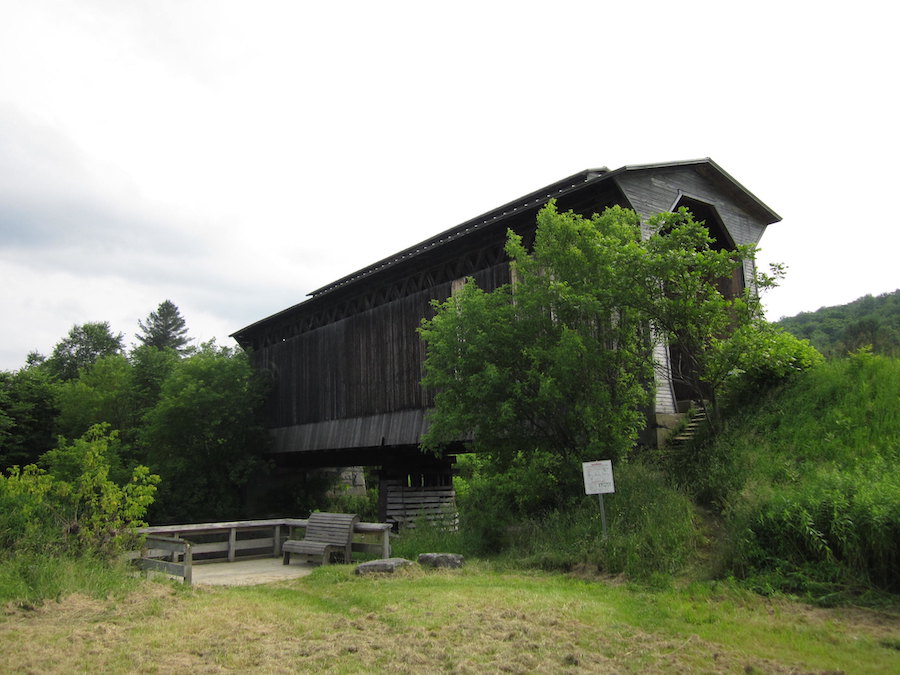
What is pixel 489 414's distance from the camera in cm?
1086

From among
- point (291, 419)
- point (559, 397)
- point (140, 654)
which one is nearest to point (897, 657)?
point (140, 654)

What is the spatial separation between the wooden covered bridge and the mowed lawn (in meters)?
6.63

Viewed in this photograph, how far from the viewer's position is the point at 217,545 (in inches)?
453

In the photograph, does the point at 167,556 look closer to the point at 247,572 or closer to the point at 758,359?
the point at 247,572

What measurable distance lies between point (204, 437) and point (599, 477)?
18.5m

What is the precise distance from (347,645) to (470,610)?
53.8 inches

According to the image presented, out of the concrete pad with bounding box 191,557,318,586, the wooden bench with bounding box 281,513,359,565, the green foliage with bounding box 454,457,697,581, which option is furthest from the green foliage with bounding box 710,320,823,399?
the concrete pad with bounding box 191,557,318,586

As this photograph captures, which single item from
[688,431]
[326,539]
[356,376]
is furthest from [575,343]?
[356,376]

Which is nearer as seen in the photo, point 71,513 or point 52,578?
point 52,578

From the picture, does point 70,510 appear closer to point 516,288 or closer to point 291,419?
point 516,288

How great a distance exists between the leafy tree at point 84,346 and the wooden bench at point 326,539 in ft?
147

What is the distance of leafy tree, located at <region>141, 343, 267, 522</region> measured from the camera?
23297mm

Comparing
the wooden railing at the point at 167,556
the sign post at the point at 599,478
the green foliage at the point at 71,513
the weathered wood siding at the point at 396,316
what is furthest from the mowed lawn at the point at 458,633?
the weathered wood siding at the point at 396,316

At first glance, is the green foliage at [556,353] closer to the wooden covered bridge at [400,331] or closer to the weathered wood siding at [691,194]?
the wooden covered bridge at [400,331]
